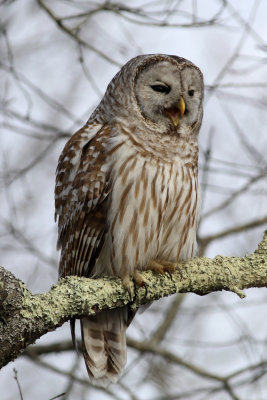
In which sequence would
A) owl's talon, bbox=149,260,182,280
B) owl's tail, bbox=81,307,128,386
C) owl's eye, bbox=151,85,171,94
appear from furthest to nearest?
owl's eye, bbox=151,85,171,94, owl's tail, bbox=81,307,128,386, owl's talon, bbox=149,260,182,280

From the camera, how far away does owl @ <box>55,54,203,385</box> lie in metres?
4.68

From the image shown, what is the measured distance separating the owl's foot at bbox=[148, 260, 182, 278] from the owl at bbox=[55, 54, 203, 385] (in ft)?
0.05

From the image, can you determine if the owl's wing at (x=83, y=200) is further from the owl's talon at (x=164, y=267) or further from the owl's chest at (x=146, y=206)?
the owl's talon at (x=164, y=267)

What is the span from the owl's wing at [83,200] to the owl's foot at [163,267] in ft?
1.29

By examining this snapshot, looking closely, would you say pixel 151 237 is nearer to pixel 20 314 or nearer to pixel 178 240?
pixel 178 240

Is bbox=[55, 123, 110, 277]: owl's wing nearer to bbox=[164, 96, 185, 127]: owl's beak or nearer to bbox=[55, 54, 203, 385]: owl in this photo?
bbox=[55, 54, 203, 385]: owl

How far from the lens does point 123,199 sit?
4.67 meters

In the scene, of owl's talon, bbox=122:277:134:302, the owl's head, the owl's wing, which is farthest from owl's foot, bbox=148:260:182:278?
the owl's head

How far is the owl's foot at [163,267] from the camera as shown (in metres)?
4.53

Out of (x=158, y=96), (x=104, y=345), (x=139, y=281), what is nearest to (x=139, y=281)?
(x=139, y=281)

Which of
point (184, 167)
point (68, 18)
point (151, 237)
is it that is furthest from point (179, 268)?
point (68, 18)

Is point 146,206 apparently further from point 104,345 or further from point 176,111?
point 104,345

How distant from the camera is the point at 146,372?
610 centimetres

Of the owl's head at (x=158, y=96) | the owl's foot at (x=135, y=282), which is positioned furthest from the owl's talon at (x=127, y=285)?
the owl's head at (x=158, y=96)
